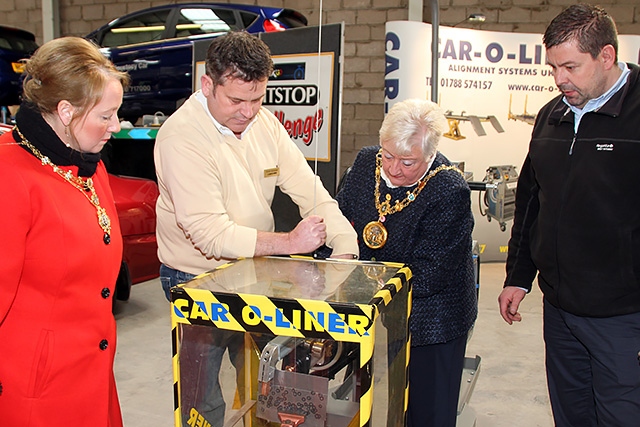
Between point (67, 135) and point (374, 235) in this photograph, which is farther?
point (374, 235)

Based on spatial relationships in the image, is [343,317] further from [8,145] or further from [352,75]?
[352,75]

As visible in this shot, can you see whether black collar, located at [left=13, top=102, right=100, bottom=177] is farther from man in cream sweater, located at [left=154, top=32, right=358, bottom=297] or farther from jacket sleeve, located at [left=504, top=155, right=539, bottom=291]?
jacket sleeve, located at [left=504, top=155, right=539, bottom=291]

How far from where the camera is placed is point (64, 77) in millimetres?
1311

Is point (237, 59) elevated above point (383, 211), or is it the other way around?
point (237, 59)

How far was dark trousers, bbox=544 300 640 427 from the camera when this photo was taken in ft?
5.71

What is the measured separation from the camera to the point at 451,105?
539cm

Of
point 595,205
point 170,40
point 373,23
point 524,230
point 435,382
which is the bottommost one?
point 435,382

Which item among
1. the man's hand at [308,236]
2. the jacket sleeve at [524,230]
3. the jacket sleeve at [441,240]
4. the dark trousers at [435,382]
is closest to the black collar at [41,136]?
the man's hand at [308,236]

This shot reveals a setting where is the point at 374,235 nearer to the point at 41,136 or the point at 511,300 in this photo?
the point at 511,300

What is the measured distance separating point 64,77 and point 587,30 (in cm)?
131

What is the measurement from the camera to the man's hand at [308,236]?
158cm

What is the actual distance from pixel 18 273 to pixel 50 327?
0.15m

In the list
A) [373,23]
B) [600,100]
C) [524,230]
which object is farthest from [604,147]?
[373,23]

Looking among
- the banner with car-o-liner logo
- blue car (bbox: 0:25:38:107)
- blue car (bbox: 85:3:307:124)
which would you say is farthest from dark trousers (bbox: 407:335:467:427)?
blue car (bbox: 0:25:38:107)
